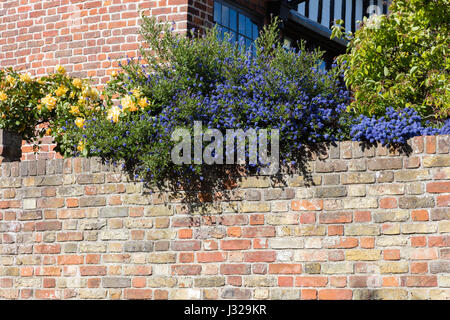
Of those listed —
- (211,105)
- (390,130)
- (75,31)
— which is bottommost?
(390,130)

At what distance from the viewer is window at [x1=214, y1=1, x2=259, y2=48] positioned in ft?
32.1

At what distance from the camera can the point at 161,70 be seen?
284 inches

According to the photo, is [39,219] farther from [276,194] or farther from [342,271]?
[342,271]

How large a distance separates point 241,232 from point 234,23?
190 inches

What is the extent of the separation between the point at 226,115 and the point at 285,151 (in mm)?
763

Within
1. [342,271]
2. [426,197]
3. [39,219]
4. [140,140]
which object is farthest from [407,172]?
[39,219]

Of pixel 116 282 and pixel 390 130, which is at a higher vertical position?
pixel 390 130

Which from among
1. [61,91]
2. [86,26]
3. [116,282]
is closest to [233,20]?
[86,26]

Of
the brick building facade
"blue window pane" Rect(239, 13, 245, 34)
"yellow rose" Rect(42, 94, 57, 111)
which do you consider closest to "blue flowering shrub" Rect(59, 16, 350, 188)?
"yellow rose" Rect(42, 94, 57, 111)

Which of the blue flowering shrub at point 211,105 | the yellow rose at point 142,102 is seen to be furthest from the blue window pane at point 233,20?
the yellow rose at point 142,102
